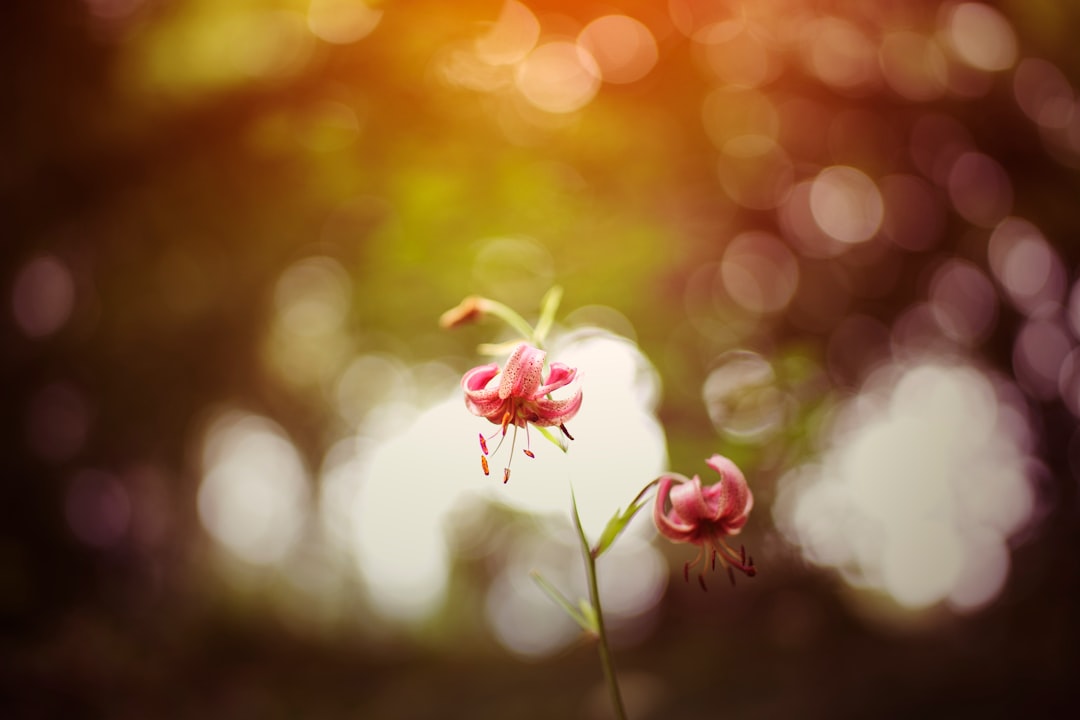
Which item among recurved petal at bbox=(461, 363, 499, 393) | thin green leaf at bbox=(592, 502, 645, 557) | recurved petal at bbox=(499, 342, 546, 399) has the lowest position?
thin green leaf at bbox=(592, 502, 645, 557)

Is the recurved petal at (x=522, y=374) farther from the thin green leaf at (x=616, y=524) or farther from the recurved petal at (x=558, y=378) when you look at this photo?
the thin green leaf at (x=616, y=524)

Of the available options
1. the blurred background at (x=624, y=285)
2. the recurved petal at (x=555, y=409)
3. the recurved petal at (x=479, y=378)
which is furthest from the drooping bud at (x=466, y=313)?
the blurred background at (x=624, y=285)

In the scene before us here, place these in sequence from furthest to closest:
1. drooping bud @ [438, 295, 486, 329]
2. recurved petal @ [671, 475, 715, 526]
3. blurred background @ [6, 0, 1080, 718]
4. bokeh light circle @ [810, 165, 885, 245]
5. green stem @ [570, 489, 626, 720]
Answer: bokeh light circle @ [810, 165, 885, 245], blurred background @ [6, 0, 1080, 718], drooping bud @ [438, 295, 486, 329], recurved petal @ [671, 475, 715, 526], green stem @ [570, 489, 626, 720]

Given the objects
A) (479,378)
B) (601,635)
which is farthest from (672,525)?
(479,378)

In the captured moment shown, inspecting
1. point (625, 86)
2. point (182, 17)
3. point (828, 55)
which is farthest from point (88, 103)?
point (828, 55)

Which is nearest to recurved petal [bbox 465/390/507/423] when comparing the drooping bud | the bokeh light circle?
the drooping bud

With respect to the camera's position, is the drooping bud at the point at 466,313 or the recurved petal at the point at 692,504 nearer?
the recurved petal at the point at 692,504

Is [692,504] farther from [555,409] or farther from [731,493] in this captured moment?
[555,409]

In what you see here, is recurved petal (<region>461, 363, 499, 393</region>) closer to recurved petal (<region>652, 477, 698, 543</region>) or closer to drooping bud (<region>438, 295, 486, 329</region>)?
drooping bud (<region>438, 295, 486, 329</region>)
